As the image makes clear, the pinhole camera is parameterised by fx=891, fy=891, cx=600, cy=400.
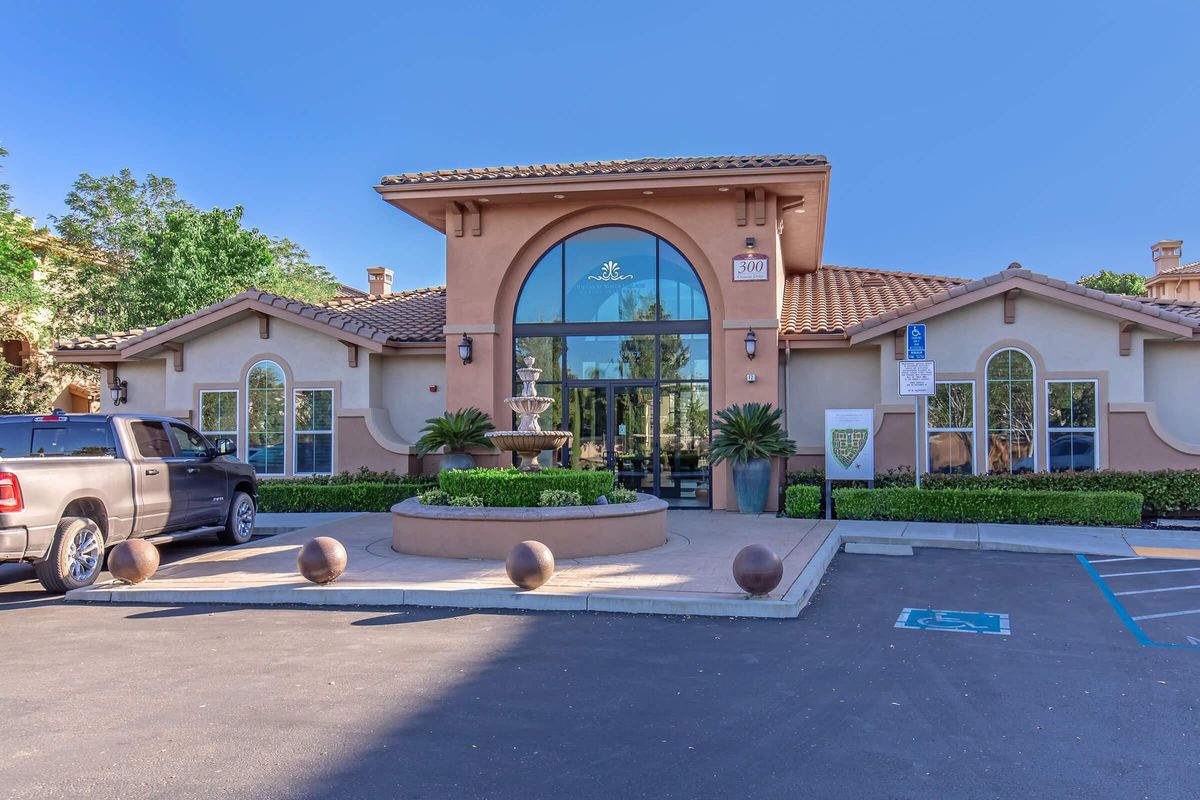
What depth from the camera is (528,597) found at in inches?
337

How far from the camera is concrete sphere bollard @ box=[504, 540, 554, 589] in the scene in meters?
8.68

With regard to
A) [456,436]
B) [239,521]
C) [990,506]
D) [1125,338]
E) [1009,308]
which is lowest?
[239,521]

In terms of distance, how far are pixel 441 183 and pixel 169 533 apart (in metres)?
7.81

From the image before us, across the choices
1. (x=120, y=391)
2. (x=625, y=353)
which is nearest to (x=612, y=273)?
(x=625, y=353)

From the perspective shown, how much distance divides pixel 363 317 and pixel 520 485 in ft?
31.7

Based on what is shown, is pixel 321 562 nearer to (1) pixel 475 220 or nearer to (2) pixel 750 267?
(1) pixel 475 220

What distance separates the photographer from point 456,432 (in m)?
16.2

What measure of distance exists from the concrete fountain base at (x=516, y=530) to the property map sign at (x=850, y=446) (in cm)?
495

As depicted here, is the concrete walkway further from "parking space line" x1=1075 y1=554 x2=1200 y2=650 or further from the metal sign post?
the metal sign post

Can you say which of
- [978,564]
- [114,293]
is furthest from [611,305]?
[114,293]

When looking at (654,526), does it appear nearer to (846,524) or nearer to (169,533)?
(846,524)

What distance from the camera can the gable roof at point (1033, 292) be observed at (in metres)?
14.7

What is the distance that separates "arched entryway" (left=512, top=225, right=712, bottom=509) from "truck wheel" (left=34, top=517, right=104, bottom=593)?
8712 mm

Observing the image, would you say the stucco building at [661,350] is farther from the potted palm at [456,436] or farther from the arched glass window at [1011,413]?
the potted palm at [456,436]
